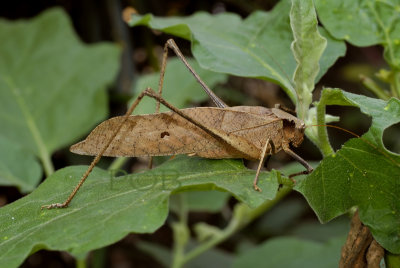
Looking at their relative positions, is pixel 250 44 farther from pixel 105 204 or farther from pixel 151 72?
pixel 151 72

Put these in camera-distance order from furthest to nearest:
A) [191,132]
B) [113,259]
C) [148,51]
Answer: [113,259] < [148,51] < [191,132]

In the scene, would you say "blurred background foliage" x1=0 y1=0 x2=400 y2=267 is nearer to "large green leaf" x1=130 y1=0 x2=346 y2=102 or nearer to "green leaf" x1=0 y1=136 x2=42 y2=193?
"green leaf" x1=0 y1=136 x2=42 y2=193

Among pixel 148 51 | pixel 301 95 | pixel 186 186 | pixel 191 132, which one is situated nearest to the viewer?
pixel 186 186

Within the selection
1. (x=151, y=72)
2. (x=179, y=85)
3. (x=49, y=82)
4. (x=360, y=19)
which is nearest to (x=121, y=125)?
(x=360, y=19)

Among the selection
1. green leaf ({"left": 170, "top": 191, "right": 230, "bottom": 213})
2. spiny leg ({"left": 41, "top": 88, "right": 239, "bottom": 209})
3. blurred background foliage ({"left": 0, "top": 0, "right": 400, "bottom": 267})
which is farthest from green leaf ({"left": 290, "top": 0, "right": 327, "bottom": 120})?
blurred background foliage ({"left": 0, "top": 0, "right": 400, "bottom": 267})

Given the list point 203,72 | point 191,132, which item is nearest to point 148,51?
point 203,72

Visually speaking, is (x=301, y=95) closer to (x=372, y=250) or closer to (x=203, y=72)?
(x=372, y=250)
